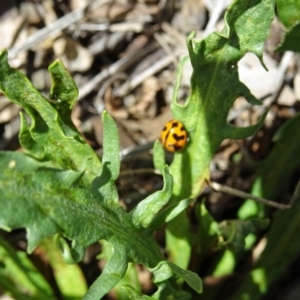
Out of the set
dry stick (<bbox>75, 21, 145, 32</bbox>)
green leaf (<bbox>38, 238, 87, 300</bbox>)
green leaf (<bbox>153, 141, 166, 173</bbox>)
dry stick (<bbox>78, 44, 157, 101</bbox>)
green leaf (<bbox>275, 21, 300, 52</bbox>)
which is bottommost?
green leaf (<bbox>38, 238, 87, 300</bbox>)

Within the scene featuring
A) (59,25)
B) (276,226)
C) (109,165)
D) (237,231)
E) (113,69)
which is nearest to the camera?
(109,165)

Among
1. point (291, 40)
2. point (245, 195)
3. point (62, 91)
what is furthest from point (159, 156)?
point (291, 40)

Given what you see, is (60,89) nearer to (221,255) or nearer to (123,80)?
(221,255)

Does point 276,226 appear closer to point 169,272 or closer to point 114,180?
point 169,272

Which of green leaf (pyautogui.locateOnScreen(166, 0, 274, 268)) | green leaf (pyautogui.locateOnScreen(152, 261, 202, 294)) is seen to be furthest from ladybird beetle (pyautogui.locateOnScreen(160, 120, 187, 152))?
green leaf (pyautogui.locateOnScreen(152, 261, 202, 294))

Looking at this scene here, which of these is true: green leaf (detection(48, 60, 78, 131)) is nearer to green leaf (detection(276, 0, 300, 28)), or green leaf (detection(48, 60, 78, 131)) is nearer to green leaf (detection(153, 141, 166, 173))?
green leaf (detection(153, 141, 166, 173))

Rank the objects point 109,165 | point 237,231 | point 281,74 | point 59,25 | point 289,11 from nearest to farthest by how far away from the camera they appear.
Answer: point 109,165
point 289,11
point 237,231
point 281,74
point 59,25
